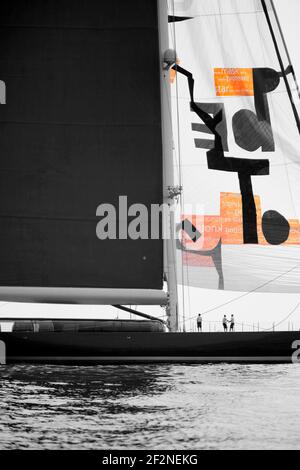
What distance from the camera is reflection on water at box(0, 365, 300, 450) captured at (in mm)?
10414

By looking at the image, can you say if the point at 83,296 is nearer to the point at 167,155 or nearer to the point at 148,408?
the point at 167,155

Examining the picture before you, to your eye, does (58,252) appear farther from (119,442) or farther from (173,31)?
(119,442)

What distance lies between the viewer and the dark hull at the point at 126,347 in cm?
1756

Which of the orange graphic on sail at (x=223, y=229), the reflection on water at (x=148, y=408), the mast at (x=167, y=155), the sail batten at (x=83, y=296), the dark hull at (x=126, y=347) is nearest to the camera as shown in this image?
the reflection on water at (x=148, y=408)

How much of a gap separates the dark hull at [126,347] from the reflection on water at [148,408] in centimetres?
32

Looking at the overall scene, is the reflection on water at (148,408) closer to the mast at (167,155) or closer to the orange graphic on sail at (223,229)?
the mast at (167,155)

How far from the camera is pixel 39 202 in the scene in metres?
19.3

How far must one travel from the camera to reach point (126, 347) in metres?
17.6

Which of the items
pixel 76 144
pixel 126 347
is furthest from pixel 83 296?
pixel 76 144

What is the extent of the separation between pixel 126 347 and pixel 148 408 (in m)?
4.74

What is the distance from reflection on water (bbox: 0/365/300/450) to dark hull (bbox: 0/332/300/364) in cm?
32

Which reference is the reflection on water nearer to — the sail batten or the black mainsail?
the sail batten

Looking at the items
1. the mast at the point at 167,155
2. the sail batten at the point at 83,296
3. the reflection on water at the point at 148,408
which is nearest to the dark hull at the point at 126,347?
the reflection on water at the point at 148,408
